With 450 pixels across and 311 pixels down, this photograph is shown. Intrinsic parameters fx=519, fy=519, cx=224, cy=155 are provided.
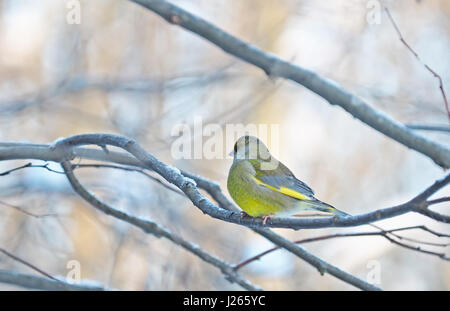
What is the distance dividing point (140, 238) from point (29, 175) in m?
1.33

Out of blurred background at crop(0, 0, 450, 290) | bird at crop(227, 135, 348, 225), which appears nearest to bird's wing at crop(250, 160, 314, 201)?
bird at crop(227, 135, 348, 225)

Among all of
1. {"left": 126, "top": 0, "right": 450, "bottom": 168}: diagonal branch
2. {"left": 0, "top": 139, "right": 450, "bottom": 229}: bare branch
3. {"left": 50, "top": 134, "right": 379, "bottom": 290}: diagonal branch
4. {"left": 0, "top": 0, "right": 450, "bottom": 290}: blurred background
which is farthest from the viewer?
{"left": 0, "top": 0, "right": 450, "bottom": 290}: blurred background

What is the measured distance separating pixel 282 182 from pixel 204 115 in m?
3.94

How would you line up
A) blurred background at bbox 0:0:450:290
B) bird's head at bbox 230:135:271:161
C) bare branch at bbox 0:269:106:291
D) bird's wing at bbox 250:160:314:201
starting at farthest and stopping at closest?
blurred background at bbox 0:0:450:290 → bird's head at bbox 230:135:271:161 → bird's wing at bbox 250:160:314:201 → bare branch at bbox 0:269:106:291

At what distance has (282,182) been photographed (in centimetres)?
327

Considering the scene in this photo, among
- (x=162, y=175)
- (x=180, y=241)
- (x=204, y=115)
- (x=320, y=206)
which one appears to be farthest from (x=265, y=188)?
(x=204, y=115)

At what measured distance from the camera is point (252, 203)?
311 centimetres

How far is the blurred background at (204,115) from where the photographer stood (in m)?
5.54

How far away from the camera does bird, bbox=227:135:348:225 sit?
308cm

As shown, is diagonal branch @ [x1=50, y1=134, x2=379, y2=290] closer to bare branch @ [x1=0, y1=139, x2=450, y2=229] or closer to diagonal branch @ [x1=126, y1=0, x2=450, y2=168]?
bare branch @ [x1=0, y1=139, x2=450, y2=229]

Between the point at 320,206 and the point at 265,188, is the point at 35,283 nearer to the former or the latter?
the point at 265,188

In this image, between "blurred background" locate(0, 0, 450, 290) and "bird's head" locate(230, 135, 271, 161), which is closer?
"bird's head" locate(230, 135, 271, 161)
